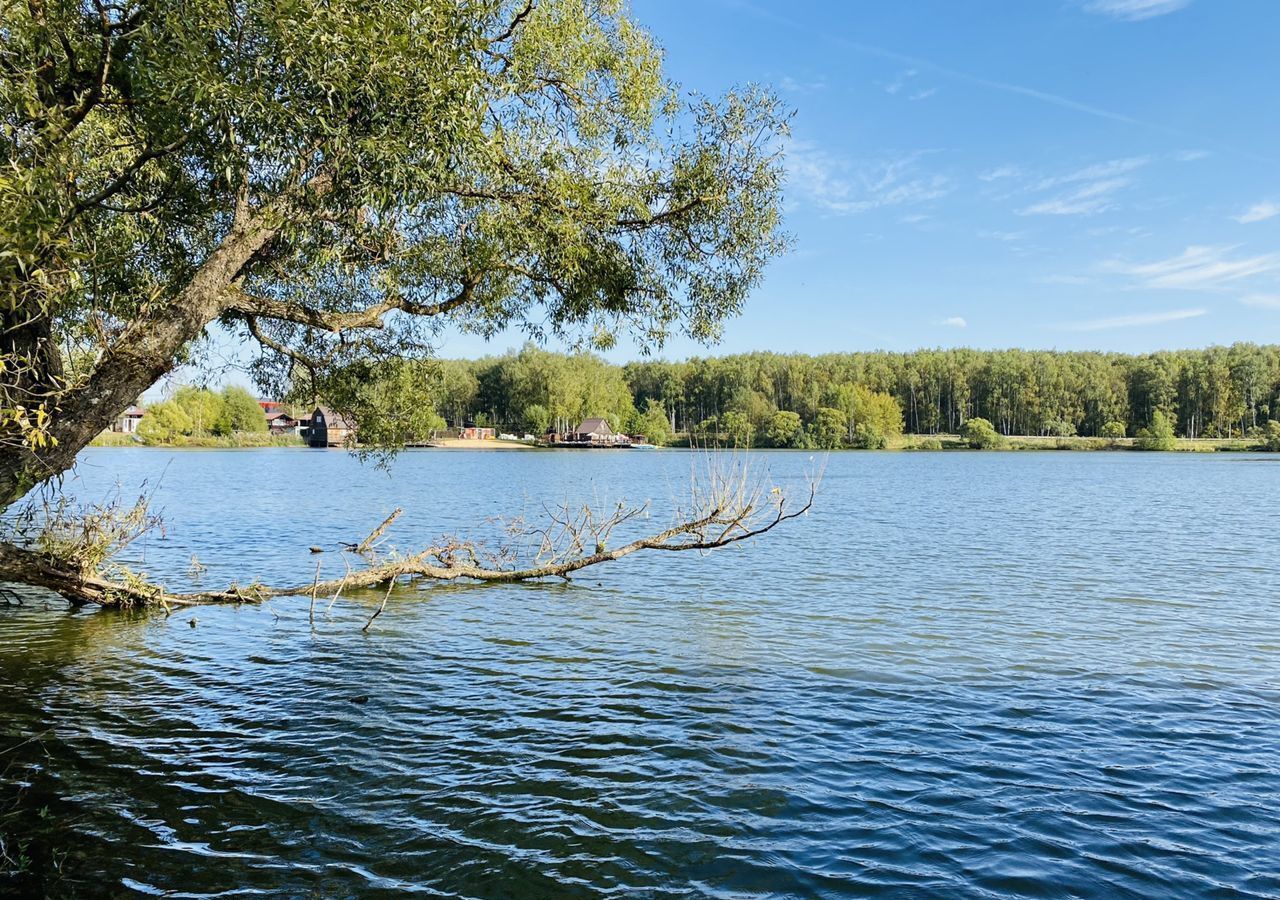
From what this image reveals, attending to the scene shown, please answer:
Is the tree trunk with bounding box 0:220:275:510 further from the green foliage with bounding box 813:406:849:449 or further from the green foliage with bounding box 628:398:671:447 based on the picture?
the green foliage with bounding box 628:398:671:447

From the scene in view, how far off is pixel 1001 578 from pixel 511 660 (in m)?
14.9

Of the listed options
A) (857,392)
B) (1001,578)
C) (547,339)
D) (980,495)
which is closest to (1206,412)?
(857,392)

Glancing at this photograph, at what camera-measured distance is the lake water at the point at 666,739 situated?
7.29 meters

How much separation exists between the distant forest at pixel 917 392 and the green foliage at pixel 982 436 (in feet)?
50.9

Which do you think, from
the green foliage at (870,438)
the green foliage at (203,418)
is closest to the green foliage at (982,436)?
the green foliage at (870,438)

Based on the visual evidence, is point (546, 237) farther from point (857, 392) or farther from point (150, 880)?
point (857, 392)

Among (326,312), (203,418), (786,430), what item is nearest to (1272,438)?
(786,430)

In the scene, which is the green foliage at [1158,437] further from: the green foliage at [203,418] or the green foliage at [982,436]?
the green foliage at [203,418]

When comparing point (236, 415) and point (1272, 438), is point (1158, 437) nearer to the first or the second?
point (1272, 438)

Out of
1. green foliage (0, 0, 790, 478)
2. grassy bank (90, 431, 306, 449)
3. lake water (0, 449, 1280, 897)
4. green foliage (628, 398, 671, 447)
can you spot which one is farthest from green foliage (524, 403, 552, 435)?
green foliage (0, 0, 790, 478)

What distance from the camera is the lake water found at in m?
7.29

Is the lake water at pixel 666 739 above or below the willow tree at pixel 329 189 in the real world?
below

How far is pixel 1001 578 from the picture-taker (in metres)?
23.3

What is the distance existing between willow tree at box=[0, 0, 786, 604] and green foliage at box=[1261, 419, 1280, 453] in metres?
153
